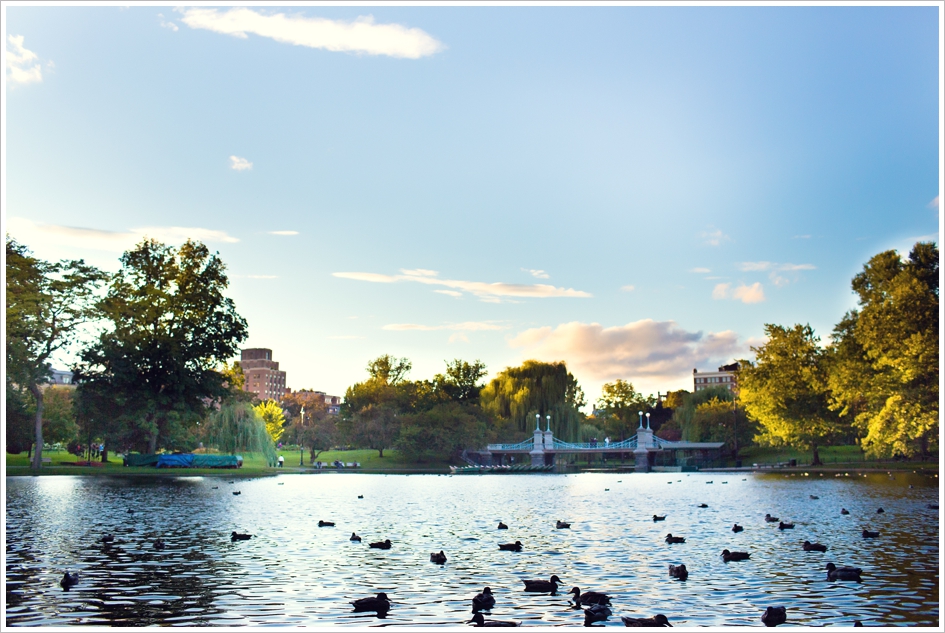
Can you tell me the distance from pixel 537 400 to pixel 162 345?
58895 mm

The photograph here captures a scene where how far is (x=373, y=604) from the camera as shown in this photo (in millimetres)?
13406

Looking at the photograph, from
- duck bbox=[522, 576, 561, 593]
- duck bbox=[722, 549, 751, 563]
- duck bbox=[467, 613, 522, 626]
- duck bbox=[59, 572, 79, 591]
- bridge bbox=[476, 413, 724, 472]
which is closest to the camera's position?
duck bbox=[467, 613, 522, 626]

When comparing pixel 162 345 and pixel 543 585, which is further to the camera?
pixel 162 345

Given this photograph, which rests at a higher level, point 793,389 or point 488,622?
point 793,389

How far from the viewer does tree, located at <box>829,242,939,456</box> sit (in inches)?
2109

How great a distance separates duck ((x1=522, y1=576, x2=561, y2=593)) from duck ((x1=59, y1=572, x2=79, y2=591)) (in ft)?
26.0

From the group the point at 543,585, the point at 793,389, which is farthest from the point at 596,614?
the point at 793,389

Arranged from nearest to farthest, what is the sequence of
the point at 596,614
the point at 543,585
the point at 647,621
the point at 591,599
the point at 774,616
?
the point at 647,621 < the point at 774,616 < the point at 596,614 < the point at 591,599 < the point at 543,585

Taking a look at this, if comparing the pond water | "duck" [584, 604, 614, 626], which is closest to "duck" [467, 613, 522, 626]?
the pond water

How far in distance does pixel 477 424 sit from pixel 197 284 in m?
49.6

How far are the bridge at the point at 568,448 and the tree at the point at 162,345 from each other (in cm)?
4862

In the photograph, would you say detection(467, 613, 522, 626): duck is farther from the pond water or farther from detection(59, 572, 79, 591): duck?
detection(59, 572, 79, 591): duck

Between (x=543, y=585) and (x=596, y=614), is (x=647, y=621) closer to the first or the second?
(x=596, y=614)

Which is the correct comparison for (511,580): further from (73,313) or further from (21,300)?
(73,313)
